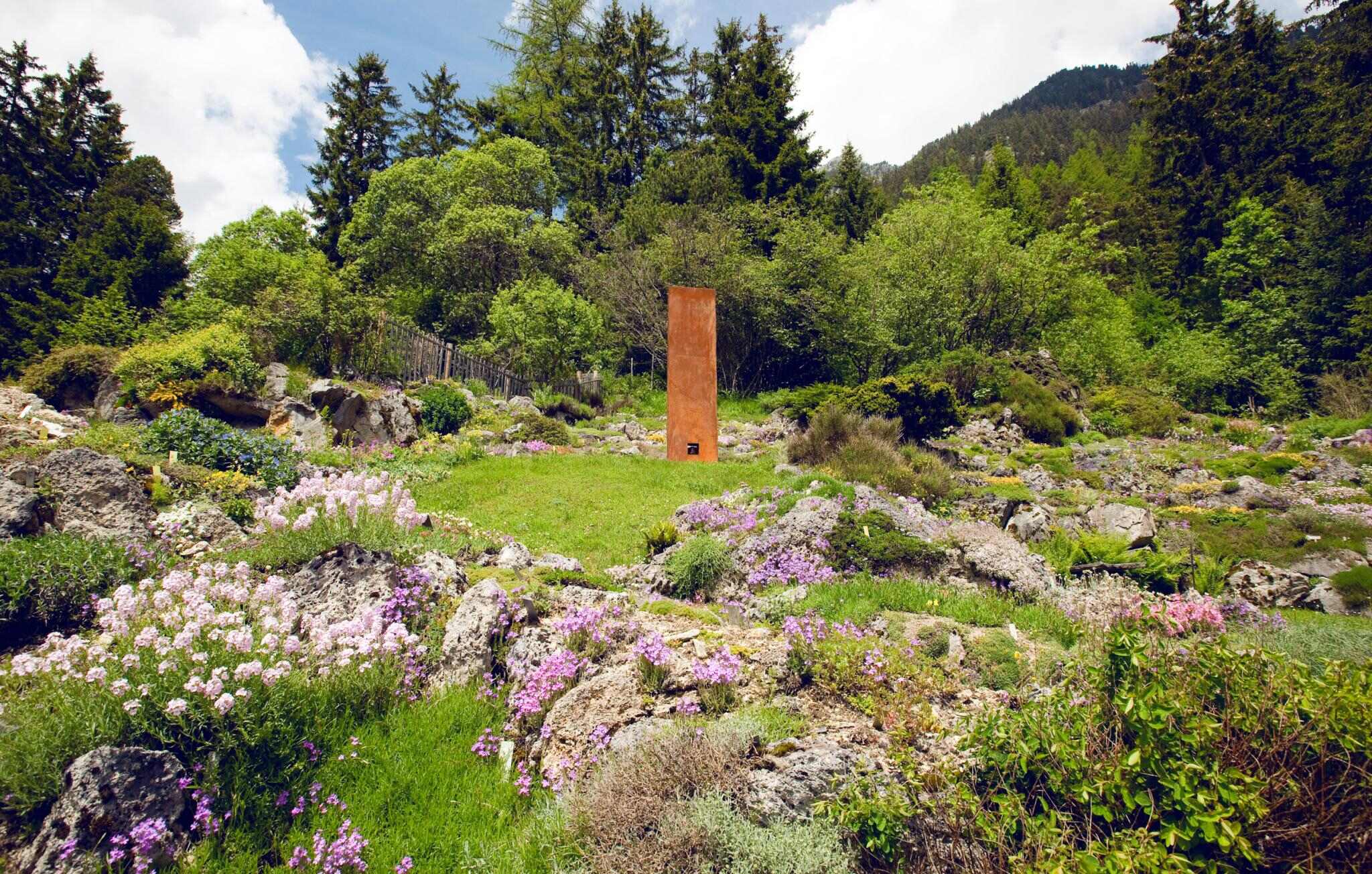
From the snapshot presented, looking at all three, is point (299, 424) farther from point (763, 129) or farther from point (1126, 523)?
point (763, 129)

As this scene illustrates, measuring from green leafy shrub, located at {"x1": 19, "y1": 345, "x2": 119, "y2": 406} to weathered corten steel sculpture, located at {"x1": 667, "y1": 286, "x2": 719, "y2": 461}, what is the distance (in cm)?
1240

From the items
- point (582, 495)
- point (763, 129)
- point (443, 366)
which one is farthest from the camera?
point (763, 129)

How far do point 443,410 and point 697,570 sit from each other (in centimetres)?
1033

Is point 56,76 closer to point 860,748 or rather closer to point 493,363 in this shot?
point 493,363

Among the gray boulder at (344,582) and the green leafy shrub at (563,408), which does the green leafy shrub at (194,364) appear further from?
the gray boulder at (344,582)

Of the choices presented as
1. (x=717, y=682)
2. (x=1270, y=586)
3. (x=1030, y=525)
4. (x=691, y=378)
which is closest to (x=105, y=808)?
(x=717, y=682)

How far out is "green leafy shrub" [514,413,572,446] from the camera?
52.0 feet

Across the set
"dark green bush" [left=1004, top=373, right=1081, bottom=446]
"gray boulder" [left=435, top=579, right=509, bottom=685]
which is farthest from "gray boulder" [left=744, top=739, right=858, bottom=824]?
"dark green bush" [left=1004, top=373, right=1081, bottom=446]

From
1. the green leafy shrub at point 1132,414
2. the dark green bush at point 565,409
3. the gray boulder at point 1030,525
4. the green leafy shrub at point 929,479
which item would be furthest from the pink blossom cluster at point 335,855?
the green leafy shrub at point 1132,414

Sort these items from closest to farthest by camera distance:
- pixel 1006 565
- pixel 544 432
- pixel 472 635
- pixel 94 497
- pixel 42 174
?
1. pixel 472 635
2. pixel 94 497
3. pixel 1006 565
4. pixel 544 432
5. pixel 42 174

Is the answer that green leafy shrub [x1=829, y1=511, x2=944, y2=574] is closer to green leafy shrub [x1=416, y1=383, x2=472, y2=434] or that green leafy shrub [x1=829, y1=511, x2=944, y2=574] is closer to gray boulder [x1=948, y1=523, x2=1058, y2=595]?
gray boulder [x1=948, y1=523, x2=1058, y2=595]

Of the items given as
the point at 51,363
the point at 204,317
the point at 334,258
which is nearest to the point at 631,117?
the point at 334,258

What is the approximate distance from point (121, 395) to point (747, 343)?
2106cm

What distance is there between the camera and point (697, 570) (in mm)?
7039
